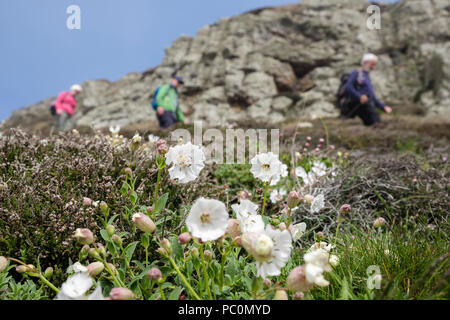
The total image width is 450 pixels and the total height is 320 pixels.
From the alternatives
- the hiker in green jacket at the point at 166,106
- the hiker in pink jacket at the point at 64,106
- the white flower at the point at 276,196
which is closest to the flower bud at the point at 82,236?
the white flower at the point at 276,196

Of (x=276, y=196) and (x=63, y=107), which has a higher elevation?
(x=63, y=107)

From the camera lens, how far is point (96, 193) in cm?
181

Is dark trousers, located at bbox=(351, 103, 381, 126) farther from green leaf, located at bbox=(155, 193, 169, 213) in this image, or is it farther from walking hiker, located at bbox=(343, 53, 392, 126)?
green leaf, located at bbox=(155, 193, 169, 213)

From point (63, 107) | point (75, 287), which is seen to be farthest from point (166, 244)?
point (63, 107)

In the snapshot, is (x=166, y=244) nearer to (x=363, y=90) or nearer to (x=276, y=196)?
(x=276, y=196)

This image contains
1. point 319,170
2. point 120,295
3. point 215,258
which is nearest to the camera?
point 120,295

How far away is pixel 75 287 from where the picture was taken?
2.93 feet

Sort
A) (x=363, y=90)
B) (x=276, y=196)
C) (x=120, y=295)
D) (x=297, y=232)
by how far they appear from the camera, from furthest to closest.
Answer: (x=363, y=90), (x=276, y=196), (x=297, y=232), (x=120, y=295)

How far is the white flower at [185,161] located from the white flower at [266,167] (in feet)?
1.05

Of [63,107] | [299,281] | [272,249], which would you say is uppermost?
[63,107]

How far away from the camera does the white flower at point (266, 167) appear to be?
1.53 meters

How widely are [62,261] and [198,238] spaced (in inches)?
40.5

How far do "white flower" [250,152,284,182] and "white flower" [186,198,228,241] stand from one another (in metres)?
0.61

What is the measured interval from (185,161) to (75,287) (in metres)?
0.68
